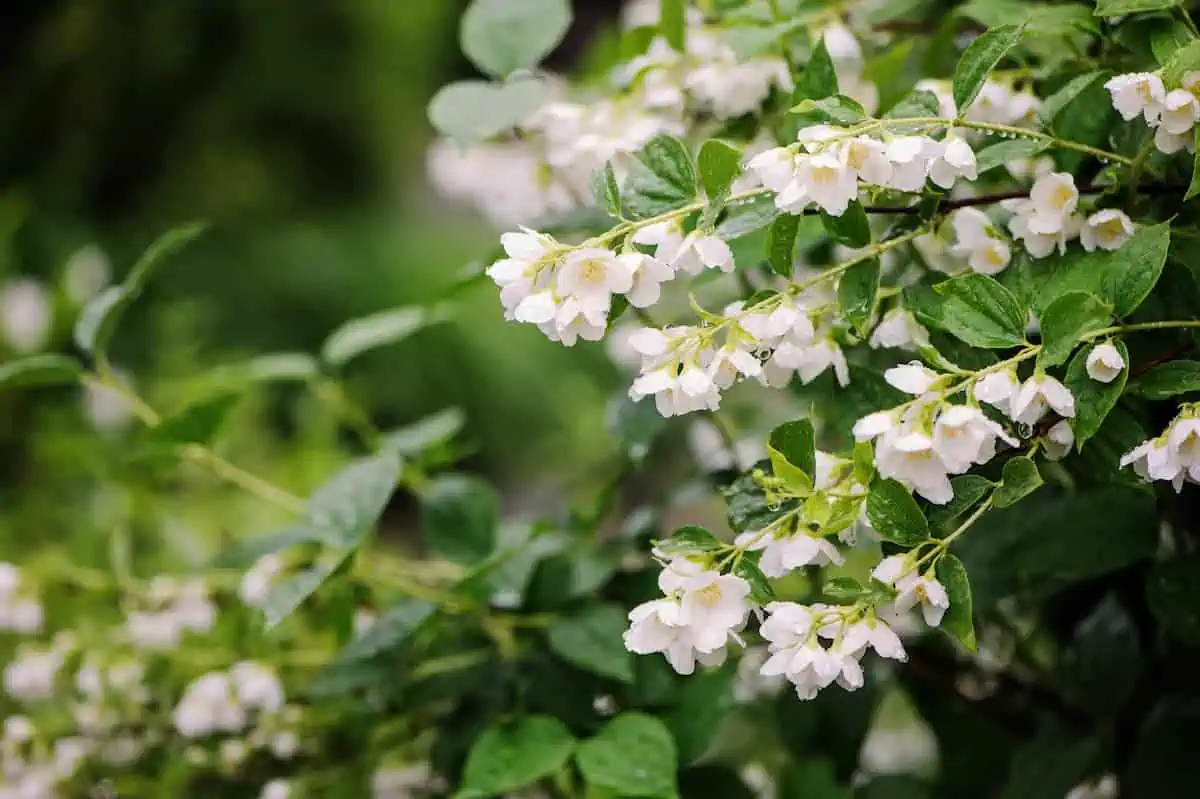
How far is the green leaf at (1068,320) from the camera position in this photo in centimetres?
36

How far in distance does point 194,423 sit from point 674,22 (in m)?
0.31

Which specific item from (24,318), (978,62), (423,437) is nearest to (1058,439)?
(978,62)

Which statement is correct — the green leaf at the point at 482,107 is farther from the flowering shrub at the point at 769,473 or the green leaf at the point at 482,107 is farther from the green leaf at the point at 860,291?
the green leaf at the point at 860,291

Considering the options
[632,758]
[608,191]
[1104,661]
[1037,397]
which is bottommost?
[1104,661]

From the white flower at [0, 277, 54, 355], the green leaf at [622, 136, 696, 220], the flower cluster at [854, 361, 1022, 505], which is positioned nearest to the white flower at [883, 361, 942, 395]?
the flower cluster at [854, 361, 1022, 505]

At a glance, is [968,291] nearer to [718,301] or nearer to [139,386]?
[718,301]

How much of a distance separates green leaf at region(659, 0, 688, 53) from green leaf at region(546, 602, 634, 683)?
0.88ft

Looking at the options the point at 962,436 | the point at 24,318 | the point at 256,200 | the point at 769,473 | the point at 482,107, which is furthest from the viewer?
the point at 256,200

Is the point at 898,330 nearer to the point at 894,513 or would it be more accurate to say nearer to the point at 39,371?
the point at 894,513

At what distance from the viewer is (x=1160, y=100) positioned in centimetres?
38

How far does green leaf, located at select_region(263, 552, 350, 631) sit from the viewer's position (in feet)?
1.55

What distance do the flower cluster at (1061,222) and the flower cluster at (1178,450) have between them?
0.08m

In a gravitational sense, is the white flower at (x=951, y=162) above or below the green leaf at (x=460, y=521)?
above

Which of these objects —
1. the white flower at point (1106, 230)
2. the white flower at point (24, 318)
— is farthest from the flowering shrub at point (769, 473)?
the white flower at point (24, 318)
